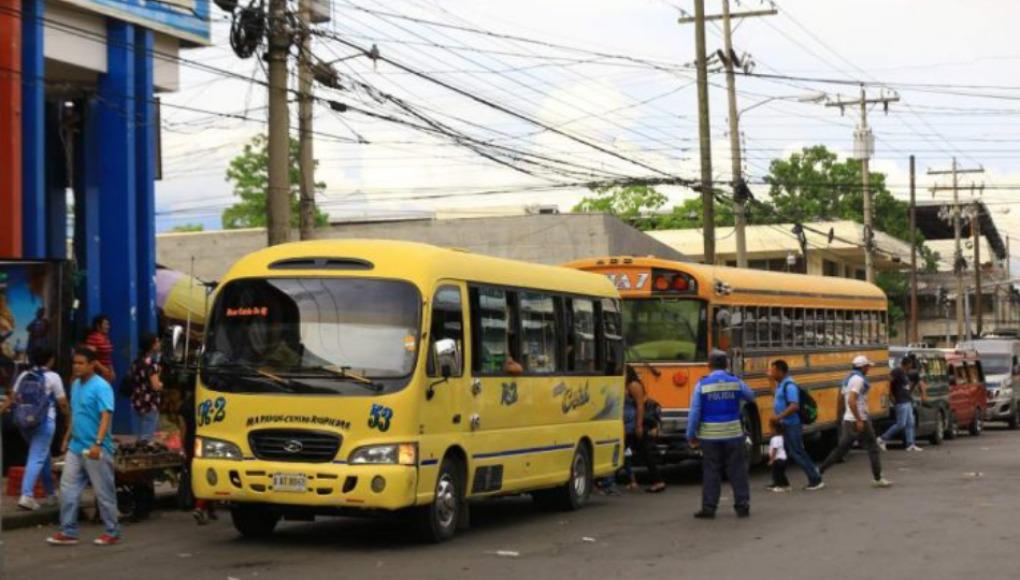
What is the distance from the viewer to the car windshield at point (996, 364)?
41.2 m

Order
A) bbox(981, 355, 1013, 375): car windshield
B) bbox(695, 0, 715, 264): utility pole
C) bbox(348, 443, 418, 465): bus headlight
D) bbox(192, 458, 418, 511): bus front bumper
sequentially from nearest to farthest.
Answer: bbox(192, 458, 418, 511): bus front bumper, bbox(348, 443, 418, 465): bus headlight, bbox(695, 0, 715, 264): utility pole, bbox(981, 355, 1013, 375): car windshield

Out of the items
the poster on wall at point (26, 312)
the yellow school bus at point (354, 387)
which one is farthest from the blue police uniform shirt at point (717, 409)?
the poster on wall at point (26, 312)

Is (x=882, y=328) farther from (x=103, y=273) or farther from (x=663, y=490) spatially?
(x=103, y=273)

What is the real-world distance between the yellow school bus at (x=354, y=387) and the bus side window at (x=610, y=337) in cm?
317

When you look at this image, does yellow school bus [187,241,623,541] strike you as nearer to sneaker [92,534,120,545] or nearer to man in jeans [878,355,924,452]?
sneaker [92,534,120,545]

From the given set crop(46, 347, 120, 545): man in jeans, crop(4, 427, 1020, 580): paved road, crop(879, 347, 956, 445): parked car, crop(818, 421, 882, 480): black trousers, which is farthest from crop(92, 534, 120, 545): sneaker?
crop(879, 347, 956, 445): parked car

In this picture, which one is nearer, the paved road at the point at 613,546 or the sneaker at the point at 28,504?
the paved road at the point at 613,546

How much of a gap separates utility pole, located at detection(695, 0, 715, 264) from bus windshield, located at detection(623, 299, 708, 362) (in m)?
11.4

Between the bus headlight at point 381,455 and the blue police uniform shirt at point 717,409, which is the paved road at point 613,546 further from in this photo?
the blue police uniform shirt at point 717,409

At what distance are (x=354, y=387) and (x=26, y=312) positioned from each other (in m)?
6.56

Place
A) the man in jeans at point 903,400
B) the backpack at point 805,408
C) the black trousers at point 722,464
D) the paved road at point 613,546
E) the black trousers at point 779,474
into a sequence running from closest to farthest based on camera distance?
1. the paved road at point 613,546
2. the black trousers at point 722,464
3. the backpack at point 805,408
4. the black trousers at point 779,474
5. the man in jeans at point 903,400

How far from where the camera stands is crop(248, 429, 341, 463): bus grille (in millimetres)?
12883

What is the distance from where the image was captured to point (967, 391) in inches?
1419

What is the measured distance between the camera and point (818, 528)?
1480 centimetres
